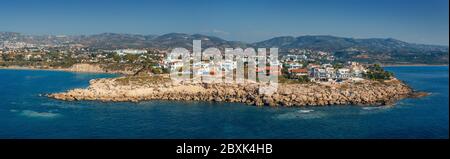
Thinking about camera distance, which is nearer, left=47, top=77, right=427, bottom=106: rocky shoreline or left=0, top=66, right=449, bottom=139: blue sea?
left=0, top=66, right=449, bottom=139: blue sea

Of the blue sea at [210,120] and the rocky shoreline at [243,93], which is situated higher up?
the rocky shoreline at [243,93]

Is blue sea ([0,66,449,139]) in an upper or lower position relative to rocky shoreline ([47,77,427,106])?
lower

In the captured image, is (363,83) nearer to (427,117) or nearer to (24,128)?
(427,117)

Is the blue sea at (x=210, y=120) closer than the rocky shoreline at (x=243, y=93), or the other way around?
the blue sea at (x=210, y=120)

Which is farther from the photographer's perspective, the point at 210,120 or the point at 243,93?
the point at 243,93

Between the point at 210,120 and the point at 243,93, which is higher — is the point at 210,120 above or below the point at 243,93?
below
